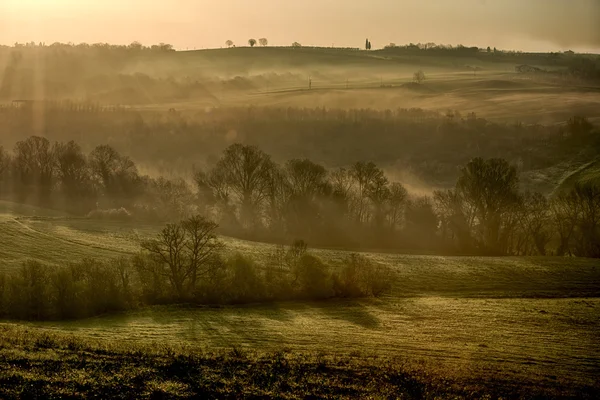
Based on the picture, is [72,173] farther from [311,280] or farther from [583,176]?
[583,176]

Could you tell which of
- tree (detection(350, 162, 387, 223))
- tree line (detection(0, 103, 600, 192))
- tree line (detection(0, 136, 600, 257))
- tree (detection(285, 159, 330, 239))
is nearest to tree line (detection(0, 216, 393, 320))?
tree (detection(285, 159, 330, 239))

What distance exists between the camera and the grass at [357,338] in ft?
110

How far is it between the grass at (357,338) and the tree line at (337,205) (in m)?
12.5

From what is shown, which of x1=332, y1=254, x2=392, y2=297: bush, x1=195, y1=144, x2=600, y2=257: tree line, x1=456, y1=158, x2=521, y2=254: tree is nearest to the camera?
x1=332, y1=254, x2=392, y2=297: bush

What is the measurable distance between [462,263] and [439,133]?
9742 cm

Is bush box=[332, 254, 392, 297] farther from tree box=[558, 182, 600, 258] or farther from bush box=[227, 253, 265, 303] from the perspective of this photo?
tree box=[558, 182, 600, 258]

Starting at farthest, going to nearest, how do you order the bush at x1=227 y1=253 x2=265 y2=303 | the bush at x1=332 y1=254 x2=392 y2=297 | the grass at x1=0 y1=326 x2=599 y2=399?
the bush at x1=332 y1=254 x2=392 y2=297 < the bush at x1=227 y1=253 x2=265 y2=303 < the grass at x1=0 y1=326 x2=599 y2=399

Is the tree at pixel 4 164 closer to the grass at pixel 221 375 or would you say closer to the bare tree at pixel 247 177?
the bare tree at pixel 247 177

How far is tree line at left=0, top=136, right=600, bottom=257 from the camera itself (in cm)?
8306

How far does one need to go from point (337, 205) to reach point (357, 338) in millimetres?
44264

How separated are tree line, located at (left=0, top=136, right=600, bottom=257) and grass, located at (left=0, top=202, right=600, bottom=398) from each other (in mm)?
12504

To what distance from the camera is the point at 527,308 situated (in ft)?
177

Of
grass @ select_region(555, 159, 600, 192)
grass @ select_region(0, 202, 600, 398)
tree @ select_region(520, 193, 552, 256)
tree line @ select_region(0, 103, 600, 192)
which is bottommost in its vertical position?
grass @ select_region(0, 202, 600, 398)

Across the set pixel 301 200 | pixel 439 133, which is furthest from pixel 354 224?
pixel 439 133
